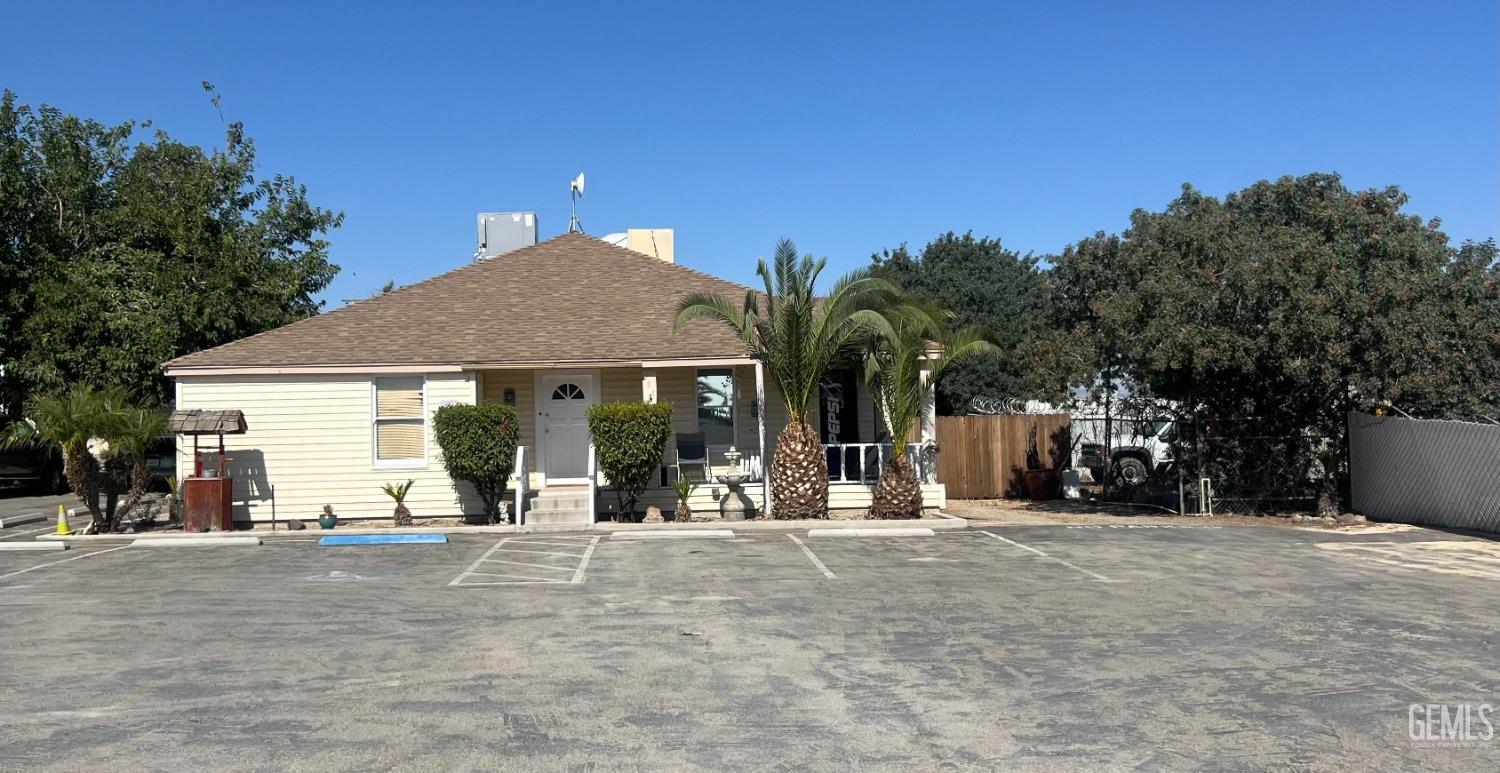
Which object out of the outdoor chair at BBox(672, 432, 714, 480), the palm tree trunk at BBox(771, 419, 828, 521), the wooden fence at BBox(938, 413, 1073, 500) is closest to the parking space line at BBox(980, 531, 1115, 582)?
the palm tree trunk at BBox(771, 419, 828, 521)

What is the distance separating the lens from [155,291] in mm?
24109

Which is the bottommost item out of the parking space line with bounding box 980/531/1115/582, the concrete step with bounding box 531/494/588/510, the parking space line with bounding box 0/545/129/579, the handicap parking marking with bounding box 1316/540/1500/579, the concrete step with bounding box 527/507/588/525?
the handicap parking marking with bounding box 1316/540/1500/579

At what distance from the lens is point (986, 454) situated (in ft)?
80.5

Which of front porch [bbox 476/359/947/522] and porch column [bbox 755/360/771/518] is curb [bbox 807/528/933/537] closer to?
porch column [bbox 755/360/771/518]

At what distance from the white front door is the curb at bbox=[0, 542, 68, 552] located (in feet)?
23.8

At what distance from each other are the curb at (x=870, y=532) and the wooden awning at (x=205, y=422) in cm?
895

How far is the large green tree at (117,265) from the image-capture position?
23.9 m

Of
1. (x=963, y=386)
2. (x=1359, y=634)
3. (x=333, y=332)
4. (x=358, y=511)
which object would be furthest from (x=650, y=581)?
(x=963, y=386)

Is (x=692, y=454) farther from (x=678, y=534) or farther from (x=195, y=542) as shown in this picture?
(x=195, y=542)

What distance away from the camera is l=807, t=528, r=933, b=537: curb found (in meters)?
16.5

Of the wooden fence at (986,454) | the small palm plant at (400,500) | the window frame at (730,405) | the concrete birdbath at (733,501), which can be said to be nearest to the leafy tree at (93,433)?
the small palm plant at (400,500)

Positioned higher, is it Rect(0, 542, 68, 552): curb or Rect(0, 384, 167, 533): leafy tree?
Rect(0, 384, 167, 533): leafy tree

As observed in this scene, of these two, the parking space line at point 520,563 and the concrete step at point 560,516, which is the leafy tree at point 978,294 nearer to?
the concrete step at point 560,516

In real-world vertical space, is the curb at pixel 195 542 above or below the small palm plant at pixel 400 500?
below
